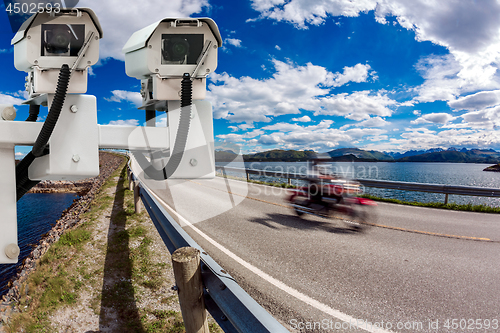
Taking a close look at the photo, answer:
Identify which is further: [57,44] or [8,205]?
[8,205]

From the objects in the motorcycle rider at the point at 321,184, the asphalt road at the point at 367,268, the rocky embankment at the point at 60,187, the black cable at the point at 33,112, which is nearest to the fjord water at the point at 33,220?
the rocky embankment at the point at 60,187

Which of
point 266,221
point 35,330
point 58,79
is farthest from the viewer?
point 266,221

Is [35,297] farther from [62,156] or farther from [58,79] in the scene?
[58,79]

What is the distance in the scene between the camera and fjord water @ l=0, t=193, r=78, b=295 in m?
6.68

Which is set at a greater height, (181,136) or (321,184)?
(181,136)

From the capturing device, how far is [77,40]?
4.69ft

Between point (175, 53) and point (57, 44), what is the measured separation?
67 cm

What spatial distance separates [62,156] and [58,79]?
0.45m

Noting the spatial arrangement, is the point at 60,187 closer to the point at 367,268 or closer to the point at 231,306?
the point at 367,268

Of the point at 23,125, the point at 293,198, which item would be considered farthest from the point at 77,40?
the point at 293,198

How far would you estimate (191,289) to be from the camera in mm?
1751

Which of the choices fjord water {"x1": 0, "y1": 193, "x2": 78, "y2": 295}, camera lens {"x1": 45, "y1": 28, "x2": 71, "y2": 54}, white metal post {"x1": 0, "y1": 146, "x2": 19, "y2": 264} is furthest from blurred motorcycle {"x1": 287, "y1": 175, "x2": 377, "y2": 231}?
fjord water {"x1": 0, "y1": 193, "x2": 78, "y2": 295}

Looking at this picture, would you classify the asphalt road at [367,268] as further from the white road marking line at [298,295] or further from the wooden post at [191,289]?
the wooden post at [191,289]

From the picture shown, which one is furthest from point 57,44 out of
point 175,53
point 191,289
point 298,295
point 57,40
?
point 298,295
